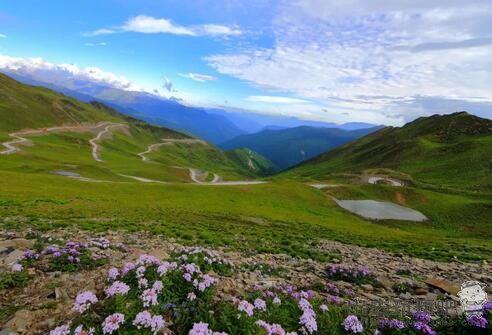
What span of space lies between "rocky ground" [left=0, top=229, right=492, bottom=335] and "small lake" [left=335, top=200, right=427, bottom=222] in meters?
40.7

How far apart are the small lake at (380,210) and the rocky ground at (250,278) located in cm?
4065

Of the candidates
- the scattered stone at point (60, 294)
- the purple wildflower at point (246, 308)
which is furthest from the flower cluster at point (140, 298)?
the scattered stone at point (60, 294)

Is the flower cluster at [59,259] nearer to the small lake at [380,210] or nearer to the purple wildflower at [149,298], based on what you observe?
the purple wildflower at [149,298]

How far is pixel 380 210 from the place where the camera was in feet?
225

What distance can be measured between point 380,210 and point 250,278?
202 ft

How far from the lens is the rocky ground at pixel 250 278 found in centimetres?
832

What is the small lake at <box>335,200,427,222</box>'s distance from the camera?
64.8m

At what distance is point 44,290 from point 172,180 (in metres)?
103

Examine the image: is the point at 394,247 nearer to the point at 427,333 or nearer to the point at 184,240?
the point at 184,240

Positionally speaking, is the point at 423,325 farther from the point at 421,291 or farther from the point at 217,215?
the point at 217,215

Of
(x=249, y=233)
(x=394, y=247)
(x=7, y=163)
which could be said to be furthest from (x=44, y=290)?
(x=7, y=163)

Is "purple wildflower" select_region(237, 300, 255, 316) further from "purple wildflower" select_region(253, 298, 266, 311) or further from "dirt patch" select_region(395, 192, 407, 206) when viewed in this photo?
"dirt patch" select_region(395, 192, 407, 206)

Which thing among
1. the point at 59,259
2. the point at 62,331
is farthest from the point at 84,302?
the point at 59,259

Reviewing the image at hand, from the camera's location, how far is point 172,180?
363 feet
